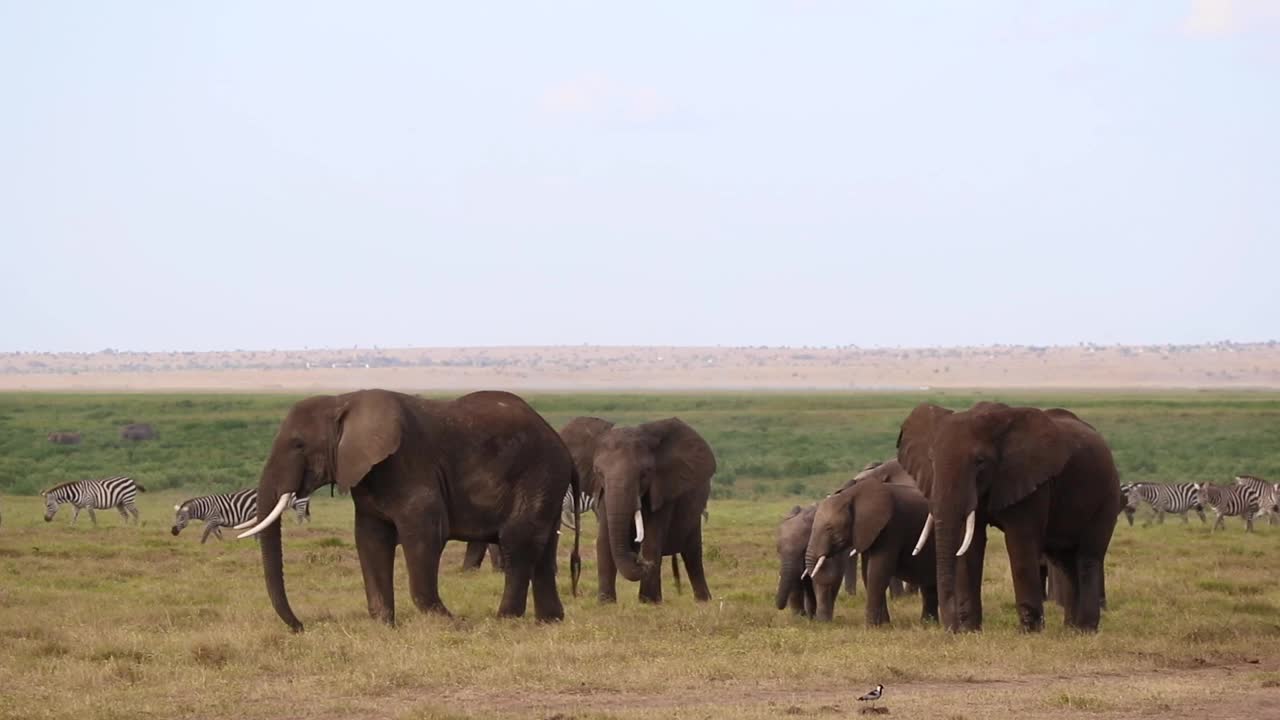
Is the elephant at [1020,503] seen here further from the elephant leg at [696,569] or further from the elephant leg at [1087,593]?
the elephant leg at [696,569]

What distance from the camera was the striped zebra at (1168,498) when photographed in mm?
34500

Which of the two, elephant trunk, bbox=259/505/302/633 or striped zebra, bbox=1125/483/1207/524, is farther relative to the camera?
striped zebra, bbox=1125/483/1207/524

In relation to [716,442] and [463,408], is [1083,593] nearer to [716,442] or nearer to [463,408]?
[463,408]

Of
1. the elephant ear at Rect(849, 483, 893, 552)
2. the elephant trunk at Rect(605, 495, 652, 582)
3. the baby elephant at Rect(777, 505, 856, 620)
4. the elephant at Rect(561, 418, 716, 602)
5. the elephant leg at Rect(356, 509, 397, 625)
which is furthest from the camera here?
the elephant at Rect(561, 418, 716, 602)

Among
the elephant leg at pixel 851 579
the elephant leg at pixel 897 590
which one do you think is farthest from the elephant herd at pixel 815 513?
the elephant leg at pixel 897 590

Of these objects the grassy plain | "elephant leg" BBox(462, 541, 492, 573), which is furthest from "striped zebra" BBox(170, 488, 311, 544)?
"elephant leg" BBox(462, 541, 492, 573)

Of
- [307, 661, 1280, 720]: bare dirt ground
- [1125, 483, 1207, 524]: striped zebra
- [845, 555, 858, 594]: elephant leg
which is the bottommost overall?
[1125, 483, 1207, 524]: striped zebra

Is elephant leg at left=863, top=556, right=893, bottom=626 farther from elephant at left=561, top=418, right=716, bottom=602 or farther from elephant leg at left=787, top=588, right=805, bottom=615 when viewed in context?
elephant at left=561, top=418, right=716, bottom=602

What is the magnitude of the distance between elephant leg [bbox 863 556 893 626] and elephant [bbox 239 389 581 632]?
296cm

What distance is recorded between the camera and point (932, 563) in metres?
17.8

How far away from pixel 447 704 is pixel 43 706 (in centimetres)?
268

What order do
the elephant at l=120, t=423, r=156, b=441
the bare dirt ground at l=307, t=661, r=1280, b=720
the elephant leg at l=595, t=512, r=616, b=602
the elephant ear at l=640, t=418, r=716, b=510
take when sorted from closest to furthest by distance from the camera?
the bare dirt ground at l=307, t=661, r=1280, b=720
the elephant leg at l=595, t=512, r=616, b=602
the elephant ear at l=640, t=418, r=716, b=510
the elephant at l=120, t=423, r=156, b=441

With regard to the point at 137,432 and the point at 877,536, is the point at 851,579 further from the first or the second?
the point at 137,432

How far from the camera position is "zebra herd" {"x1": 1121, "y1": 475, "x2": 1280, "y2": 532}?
33.2 metres
